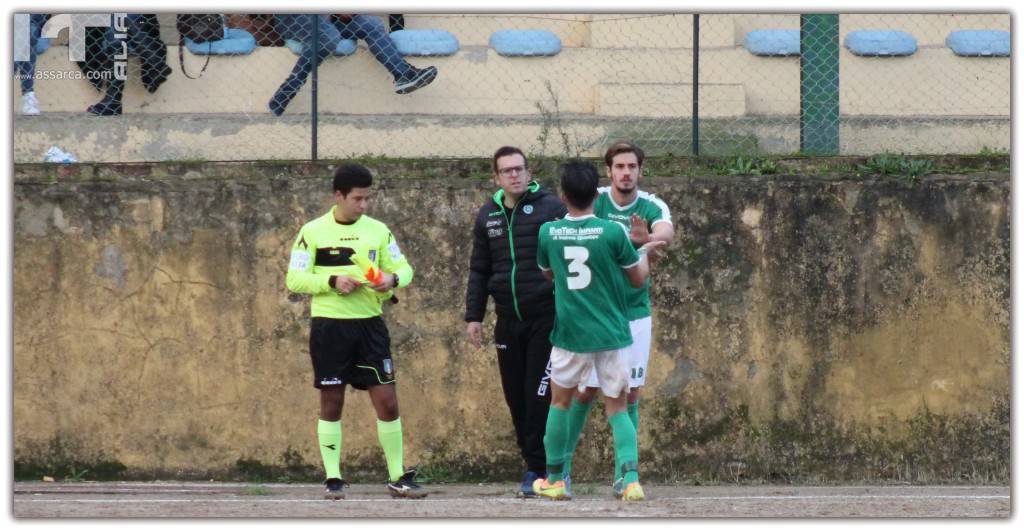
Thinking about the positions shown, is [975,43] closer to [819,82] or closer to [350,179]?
[819,82]

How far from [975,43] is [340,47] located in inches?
185

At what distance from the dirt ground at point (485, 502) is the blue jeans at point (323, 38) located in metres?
2.91

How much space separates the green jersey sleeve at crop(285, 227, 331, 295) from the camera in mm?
7867

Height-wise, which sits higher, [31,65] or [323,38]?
[323,38]

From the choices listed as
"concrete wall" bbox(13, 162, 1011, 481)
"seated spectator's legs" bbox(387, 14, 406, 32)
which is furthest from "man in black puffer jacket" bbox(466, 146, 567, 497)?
"seated spectator's legs" bbox(387, 14, 406, 32)

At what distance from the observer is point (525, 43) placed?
37.2ft

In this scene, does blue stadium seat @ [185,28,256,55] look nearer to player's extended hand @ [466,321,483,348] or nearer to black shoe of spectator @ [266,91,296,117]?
black shoe of spectator @ [266,91,296,117]

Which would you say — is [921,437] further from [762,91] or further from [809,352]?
[762,91]

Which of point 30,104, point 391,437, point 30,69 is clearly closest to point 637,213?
point 391,437

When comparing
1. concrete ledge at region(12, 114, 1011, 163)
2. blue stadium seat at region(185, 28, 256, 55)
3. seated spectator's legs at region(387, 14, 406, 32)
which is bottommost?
concrete ledge at region(12, 114, 1011, 163)

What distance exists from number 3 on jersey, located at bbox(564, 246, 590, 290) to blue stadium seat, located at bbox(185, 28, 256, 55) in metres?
4.42

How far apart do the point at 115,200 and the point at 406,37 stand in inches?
105

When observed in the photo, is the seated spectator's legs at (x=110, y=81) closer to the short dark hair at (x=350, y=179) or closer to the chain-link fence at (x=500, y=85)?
the chain-link fence at (x=500, y=85)

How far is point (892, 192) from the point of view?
9594mm
